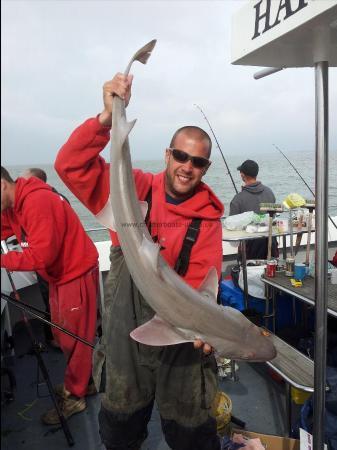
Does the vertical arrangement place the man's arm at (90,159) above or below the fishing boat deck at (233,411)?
above

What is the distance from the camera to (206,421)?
93.5 inches

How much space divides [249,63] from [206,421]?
2162mm

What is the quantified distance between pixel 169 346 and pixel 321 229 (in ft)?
3.83

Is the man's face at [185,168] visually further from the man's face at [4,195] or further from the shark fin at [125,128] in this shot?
the man's face at [4,195]

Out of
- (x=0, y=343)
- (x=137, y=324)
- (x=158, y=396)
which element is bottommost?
(x=158, y=396)

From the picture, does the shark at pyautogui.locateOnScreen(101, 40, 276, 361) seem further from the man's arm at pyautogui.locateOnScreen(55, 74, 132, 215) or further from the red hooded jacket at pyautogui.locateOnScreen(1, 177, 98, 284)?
the red hooded jacket at pyautogui.locateOnScreen(1, 177, 98, 284)

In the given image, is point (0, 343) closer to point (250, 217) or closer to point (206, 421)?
point (206, 421)

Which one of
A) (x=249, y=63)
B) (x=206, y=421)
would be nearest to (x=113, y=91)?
(x=249, y=63)

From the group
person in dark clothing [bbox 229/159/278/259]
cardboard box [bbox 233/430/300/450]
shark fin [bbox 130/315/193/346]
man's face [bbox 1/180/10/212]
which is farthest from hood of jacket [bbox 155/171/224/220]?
person in dark clothing [bbox 229/159/278/259]

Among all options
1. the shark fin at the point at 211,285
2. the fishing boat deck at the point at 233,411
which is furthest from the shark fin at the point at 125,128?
the fishing boat deck at the point at 233,411

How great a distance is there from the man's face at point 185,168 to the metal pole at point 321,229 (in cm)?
71

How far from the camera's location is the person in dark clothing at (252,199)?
256 inches

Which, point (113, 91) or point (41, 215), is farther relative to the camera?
point (41, 215)

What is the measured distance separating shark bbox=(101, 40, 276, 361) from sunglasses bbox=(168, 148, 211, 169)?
592 millimetres
